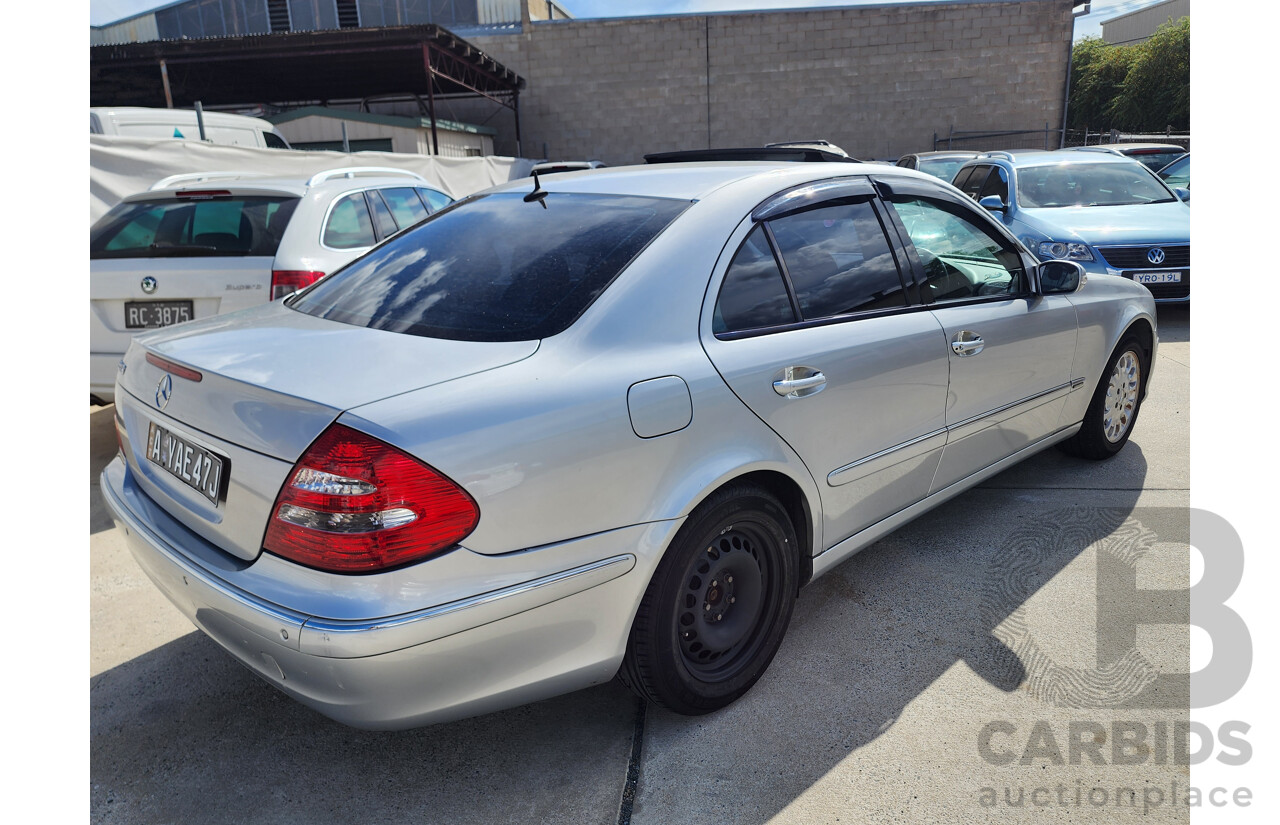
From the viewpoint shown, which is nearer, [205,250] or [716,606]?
[716,606]

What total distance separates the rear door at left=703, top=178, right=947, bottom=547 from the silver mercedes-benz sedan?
0.01 meters

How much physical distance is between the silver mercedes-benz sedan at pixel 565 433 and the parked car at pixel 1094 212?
495 centimetres

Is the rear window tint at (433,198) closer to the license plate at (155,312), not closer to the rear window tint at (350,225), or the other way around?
the rear window tint at (350,225)

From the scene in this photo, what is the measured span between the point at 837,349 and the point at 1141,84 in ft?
179

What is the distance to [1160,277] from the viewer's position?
25.5ft

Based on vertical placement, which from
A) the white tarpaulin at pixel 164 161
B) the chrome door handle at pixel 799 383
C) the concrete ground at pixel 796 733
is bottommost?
the concrete ground at pixel 796 733

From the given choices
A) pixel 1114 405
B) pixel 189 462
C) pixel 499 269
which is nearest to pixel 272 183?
pixel 499 269

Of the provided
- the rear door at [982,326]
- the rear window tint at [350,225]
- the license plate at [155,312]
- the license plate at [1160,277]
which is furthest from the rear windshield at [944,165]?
the license plate at [155,312]

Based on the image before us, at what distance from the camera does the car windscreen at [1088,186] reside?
870 cm

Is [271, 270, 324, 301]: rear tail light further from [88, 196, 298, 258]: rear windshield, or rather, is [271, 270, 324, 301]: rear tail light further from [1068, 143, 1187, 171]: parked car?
[1068, 143, 1187, 171]: parked car

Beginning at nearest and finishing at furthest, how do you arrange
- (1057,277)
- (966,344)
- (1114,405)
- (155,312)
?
(966,344)
(1057,277)
(1114,405)
(155,312)

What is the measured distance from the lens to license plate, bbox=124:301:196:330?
453 centimetres

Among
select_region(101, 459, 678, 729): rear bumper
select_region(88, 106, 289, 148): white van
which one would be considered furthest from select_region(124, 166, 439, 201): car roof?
select_region(88, 106, 289, 148): white van
